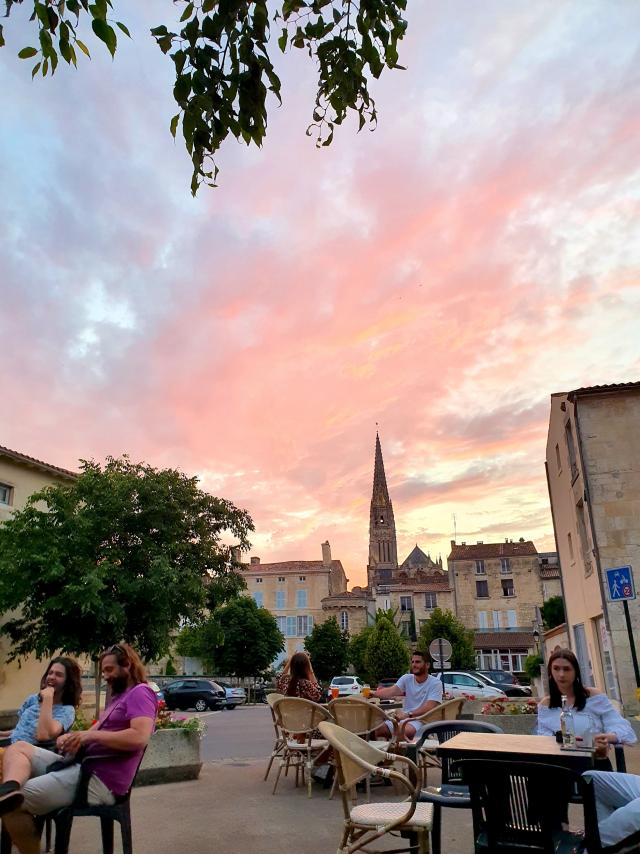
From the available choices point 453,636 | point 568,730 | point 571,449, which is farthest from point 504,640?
point 568,730

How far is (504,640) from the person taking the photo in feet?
180

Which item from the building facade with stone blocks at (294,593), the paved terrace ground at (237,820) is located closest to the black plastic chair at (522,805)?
the paved terrace ground at (237,820)

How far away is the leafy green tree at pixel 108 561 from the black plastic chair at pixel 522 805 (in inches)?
595

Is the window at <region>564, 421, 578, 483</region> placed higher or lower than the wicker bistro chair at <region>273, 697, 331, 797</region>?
higher

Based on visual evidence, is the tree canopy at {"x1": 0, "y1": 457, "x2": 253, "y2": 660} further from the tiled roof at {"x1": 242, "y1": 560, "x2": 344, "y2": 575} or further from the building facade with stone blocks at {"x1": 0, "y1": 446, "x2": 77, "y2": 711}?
the tiled roof at {"x1": 242, "y1": 560, "x2": 344, "y2": 575}

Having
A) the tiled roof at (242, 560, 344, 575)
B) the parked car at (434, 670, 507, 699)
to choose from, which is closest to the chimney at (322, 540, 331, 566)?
the tiled roof at (242, 560, 344, 575)

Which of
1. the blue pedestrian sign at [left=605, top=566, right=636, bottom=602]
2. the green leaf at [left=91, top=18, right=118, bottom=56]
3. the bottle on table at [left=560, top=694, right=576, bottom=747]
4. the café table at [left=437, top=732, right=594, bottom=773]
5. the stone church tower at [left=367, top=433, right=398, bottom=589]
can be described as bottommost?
the café table at [left=437, top=732, right=594, bottom=773]

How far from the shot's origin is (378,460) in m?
126

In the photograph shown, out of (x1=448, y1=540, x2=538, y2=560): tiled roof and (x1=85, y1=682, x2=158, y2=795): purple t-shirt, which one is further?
(x1=448, y1=540, x2=538, y2=560): tiled roof

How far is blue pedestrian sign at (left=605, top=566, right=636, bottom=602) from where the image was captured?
8758 millimetres

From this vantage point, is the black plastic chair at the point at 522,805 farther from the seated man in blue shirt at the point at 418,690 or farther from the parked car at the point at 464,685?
the parked car at the point at 464,685

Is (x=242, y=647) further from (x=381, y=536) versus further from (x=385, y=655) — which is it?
(x=381, y=536)

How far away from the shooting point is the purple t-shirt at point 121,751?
3.95m

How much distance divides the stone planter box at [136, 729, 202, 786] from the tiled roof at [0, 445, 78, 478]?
14728 mm
